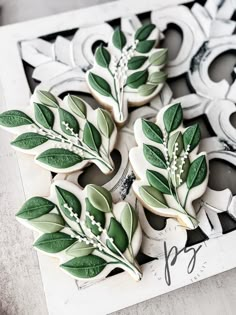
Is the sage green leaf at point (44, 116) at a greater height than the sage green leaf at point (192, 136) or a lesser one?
greater

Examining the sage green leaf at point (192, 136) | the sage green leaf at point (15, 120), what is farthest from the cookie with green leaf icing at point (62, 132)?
the sage green leaf at point (192, 136)

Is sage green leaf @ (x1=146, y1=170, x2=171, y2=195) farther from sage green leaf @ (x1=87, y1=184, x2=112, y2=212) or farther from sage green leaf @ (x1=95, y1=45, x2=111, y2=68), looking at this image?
sage green leaf @ (x1=95, y1=45, x2=111, y2=68)

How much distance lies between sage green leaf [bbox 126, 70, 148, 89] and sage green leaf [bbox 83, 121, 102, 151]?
10 centimetres

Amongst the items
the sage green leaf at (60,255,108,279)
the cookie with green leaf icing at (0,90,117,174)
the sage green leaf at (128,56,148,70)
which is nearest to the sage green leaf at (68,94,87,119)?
the cookie with green leaf icing at (0,90,117,174)

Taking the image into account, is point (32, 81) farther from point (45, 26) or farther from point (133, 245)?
point (133, 245)

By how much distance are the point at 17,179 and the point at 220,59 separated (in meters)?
0.39

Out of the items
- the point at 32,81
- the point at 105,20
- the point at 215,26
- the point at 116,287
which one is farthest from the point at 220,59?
the point at 116,287

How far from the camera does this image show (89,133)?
66cm

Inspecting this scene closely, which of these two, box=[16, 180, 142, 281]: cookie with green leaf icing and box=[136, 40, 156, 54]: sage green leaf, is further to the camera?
box=[136, 40, 156, 54]: sage green leaf

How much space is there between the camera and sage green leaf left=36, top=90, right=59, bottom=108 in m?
0.68

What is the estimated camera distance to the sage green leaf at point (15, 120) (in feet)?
2.18

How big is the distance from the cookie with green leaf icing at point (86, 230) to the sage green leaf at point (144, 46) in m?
0.25

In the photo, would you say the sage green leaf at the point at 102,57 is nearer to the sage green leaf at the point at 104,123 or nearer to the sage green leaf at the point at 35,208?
the sage green leaf at the point at 104,123

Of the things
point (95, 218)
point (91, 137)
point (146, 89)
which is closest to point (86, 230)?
point (95, 218)
